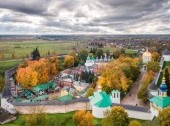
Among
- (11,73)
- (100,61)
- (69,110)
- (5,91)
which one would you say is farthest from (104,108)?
(100,61)

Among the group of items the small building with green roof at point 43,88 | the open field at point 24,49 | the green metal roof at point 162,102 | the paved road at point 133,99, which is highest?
the green metal roof at point 162,102

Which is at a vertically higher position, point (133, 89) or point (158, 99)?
point (158, 99)

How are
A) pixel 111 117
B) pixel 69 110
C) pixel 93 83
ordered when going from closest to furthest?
pixel 111 117 < pixel 69 110 < pixel 93 83

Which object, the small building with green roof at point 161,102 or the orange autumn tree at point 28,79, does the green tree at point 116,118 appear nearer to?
the small building with green roof at point 161,102

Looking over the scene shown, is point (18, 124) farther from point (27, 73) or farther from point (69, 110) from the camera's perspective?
point (27, 73)

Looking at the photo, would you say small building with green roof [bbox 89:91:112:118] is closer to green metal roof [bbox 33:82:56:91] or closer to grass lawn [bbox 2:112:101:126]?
grass lawn [bbox 2:112:101:126]

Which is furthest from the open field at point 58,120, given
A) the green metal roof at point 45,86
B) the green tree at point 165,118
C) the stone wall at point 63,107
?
the green metal roof at point 45,86

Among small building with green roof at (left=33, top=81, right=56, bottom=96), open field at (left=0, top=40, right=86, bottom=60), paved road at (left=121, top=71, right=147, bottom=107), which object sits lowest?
open field at (left=0, top=40, right=86, bottom=60)

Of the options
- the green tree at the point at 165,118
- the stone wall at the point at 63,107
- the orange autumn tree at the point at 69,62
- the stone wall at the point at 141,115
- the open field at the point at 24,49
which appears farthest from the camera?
the open field at the point at 24,49

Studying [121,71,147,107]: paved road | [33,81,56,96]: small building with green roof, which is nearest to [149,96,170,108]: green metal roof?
[121,71,147,107]: paved road

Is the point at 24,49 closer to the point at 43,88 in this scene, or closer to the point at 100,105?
the point at 43,88

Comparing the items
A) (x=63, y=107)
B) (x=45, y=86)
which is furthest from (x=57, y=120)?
(x=45, y=86)
